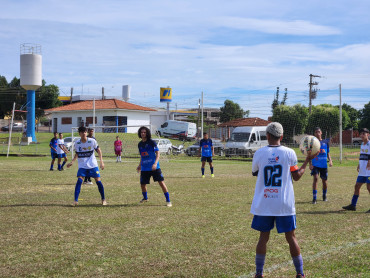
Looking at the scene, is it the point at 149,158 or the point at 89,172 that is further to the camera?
the point at 89,172

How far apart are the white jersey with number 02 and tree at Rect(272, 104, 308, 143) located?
112 ft

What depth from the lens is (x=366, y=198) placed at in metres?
13.0

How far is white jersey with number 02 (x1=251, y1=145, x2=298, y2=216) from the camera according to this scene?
523cm

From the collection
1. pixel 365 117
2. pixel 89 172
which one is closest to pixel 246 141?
pixel 89 172

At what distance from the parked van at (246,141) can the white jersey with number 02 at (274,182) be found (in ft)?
108

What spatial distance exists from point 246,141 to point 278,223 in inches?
1309

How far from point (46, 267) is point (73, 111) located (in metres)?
60.5

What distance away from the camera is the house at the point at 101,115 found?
62.6m

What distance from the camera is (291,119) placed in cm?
5078

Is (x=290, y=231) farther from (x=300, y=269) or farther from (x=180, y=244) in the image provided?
(x=180, y=244)

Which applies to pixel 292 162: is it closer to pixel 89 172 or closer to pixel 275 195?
pixel 275 195

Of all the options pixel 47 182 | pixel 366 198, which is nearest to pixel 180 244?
pixel 366 198

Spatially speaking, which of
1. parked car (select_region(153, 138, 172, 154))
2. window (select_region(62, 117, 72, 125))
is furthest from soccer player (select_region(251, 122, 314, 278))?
window (select_region(62, 117, 72, 125))

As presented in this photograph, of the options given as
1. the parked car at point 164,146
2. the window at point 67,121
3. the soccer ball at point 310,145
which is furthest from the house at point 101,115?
the soccer ball at point 310,145
